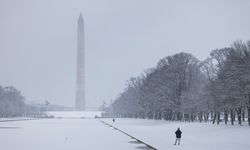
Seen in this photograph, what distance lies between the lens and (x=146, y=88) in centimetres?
9362

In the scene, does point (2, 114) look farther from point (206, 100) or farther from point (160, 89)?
point (206, 100)

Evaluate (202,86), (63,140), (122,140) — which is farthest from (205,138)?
(202,86)

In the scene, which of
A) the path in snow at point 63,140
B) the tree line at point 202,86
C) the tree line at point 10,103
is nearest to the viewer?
the path in snow at point 63,140

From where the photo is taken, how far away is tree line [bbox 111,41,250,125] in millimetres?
50000

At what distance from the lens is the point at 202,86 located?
73.8 meters

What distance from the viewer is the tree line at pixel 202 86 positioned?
50000 millimetres

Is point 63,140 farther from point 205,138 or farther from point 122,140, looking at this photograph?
point 205,138

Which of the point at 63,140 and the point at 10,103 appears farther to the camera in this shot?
the point at 10,103

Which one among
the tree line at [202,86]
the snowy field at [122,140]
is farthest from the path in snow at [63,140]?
the tree line at [202,86]

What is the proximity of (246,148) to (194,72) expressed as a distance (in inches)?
1961

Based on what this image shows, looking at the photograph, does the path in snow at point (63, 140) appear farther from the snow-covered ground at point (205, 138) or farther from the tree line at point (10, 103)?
the tree line at point (10, 103)

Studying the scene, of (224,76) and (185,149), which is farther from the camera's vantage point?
(224,76)

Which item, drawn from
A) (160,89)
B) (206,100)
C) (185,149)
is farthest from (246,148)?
(160,89)

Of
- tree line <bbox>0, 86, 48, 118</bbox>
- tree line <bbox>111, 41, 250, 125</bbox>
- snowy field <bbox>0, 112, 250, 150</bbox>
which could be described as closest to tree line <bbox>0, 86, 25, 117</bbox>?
tree line <bbox>0, 86, 48, 118</bbox>
